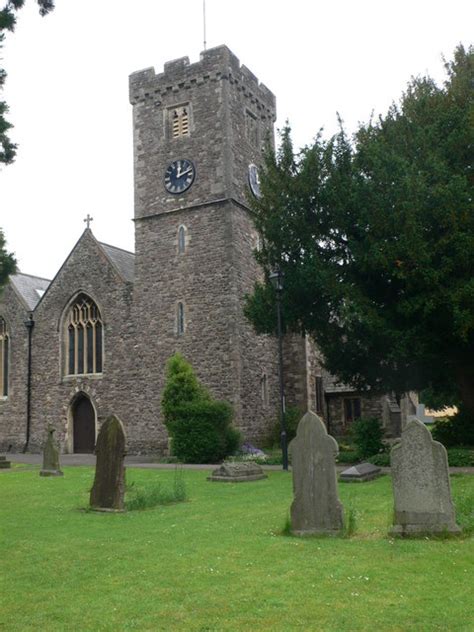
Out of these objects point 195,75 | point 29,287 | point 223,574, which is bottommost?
point 223,574

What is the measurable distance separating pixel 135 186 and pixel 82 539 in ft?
72.3

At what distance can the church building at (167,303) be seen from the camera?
85.0ft

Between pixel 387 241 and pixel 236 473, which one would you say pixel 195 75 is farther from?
pixel 236 473

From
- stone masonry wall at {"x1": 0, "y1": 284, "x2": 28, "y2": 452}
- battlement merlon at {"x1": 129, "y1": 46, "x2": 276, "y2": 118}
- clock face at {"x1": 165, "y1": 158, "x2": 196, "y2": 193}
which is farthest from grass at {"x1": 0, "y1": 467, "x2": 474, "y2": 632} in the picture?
battlement merlon at {"x1": 129, "y1": 46, "x2": 276, "y2": 118}

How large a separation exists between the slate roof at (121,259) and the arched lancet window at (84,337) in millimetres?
1965

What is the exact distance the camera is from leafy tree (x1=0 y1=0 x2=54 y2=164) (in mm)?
9359

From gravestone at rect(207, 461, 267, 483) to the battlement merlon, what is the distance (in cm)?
1786

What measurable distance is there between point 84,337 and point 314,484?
2199 centimetres

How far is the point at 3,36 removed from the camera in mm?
10352

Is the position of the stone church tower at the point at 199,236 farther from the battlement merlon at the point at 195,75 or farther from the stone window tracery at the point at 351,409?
the stone window tracery at the point at 351,409

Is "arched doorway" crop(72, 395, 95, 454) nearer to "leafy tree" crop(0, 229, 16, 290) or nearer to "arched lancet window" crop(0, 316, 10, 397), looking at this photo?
"arched lancet window" crop(0, 316, 10, 397)

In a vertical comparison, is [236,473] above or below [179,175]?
below

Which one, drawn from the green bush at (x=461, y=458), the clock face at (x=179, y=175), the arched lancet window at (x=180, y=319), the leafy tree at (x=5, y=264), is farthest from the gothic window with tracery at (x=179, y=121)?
A: the green bush at (x=461, y=458)

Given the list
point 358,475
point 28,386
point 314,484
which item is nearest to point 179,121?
point 28,386
